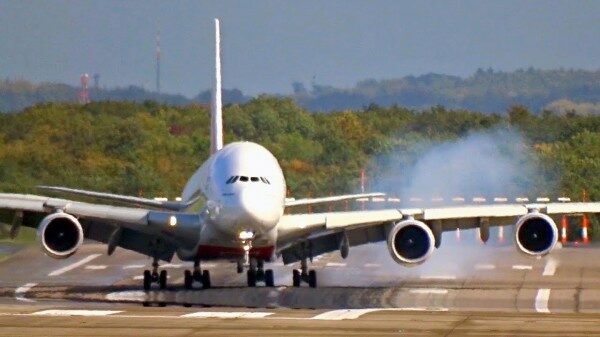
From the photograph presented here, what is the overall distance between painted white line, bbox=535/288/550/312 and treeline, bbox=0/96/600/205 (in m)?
21.4

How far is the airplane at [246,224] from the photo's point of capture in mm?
30516

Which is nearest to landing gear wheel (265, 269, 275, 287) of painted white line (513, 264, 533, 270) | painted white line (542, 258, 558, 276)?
painted white line (542, 258, 558, 276)

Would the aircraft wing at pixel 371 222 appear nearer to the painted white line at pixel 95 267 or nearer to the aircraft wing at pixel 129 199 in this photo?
the aircraft wing at pixel 129 199

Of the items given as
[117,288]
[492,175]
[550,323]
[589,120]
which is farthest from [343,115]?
[550,323]

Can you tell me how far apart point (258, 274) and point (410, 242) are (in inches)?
132

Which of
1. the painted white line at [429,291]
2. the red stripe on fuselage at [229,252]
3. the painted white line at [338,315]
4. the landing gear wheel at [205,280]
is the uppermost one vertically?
the red stripe on fuselage at [229,252]

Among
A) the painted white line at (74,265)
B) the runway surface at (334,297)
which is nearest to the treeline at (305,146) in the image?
the painted white line at (74,265)

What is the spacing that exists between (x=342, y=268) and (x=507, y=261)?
4.05m

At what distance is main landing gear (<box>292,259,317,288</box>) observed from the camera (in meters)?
33.8

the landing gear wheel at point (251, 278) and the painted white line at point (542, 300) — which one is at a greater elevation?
the landing gear wheel at point (251, 278)

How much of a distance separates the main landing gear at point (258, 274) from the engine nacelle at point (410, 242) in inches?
113

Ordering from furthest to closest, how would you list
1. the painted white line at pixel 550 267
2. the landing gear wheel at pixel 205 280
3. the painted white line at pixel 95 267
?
the painted white line at pixel 95 267, the painted white line at pixel 550 267, the landing gear wheel at pixel 205 280

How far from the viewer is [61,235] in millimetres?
31109

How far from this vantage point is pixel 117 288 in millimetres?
33406
